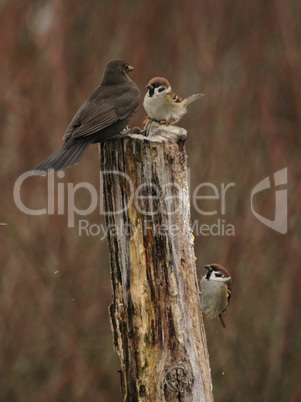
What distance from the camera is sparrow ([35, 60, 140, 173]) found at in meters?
4.23

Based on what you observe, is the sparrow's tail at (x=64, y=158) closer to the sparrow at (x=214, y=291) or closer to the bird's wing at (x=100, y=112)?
the bird's wing at (x=100, y=112)

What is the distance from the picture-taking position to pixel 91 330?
6652mm

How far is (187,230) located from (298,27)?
14.8 feet

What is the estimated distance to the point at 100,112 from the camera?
14.5 ft

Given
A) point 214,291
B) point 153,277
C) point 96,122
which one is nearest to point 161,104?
point 96,122

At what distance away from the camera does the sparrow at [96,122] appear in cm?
423

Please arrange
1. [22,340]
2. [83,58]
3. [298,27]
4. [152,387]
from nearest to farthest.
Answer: [152,387], [22,340], [83,58], [298,27]

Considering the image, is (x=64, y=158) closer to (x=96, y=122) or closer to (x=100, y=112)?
(x=96, y=122)

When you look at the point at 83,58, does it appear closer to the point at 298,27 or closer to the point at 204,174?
the point at 204,174

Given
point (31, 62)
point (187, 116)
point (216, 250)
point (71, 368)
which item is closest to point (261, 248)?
point (216, 250)

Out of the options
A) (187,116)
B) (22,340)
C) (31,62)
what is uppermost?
(31,62)

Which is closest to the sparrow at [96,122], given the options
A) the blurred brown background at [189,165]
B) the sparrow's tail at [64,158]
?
the sparrow's tail at [64,158]

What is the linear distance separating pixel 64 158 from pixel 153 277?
3.54 ft

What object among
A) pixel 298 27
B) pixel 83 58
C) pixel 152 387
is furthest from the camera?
pixel 298 27
